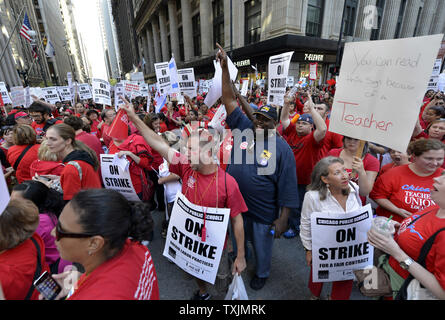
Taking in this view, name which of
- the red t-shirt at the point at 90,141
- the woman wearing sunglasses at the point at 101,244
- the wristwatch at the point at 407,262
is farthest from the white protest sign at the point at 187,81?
the wristwatch at the point at 407,262

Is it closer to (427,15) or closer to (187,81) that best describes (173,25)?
(427,15)

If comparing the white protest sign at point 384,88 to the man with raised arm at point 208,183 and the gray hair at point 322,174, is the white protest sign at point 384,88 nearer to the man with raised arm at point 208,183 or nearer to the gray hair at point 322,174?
the gray hair at point 322,174

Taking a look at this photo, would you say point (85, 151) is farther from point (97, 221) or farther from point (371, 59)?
point (371, 59)

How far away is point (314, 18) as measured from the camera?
60.9 feet

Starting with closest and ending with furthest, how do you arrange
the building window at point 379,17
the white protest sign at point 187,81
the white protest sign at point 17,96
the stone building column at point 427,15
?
the white protest sign at point 187,81
the white protest sign at point 17,96
the building window at point 379,17
the stone building column at point 427,15

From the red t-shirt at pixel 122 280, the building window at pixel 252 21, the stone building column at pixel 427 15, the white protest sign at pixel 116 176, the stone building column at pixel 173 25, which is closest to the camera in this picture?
the red t-shirt at pixel 122 280

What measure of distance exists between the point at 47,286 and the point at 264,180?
194 centimetres

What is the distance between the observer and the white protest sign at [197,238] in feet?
6.26

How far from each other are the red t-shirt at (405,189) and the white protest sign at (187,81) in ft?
17.5

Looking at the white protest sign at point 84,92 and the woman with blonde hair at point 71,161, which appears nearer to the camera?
the woman with blonde hair at point 71,161

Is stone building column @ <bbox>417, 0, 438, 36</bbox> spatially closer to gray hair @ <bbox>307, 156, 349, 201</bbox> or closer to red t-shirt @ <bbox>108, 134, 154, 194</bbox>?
gray hair @ <bbox>307, 156, 349, 201</bbox>
